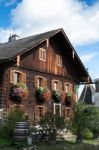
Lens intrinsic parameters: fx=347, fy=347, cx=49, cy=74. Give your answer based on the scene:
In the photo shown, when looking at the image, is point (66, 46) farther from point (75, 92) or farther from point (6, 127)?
point (6, 127)

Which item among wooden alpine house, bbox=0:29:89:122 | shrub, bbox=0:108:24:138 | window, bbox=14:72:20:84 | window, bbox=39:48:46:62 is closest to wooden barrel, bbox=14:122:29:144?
shrub, bbox=0:108:24:138

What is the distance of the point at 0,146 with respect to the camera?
1677cm

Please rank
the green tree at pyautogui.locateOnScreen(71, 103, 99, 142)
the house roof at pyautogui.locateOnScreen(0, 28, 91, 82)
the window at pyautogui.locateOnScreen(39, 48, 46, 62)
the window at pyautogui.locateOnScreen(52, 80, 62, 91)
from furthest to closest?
1. the window at pyautogui.locateOnScreen(52, 80, 62, 91)
2. the window at pyautogui.locateOnScreen(39, 48, 46, 62)
3. the house roof at pyautogui.locateOnScreen(0, 28, 91, 82)
4. the green tree at pyautogui.locateOnScreen(71, 103, 99, 142)

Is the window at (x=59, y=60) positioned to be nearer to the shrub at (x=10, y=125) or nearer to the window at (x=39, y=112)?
the window at (x=39, y=112)

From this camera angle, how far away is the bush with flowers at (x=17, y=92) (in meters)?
25.5

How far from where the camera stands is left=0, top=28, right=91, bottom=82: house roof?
25.4 meters

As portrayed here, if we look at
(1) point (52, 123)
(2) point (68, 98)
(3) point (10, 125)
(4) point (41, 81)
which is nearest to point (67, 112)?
(2) point (68, 98)

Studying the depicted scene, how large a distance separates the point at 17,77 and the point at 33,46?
268cm

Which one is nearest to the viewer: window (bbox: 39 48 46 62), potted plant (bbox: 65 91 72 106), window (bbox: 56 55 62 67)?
window (bbox: 39 48 46 62)

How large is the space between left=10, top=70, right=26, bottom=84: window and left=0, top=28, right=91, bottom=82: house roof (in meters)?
1.46

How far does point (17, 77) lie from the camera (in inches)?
1048

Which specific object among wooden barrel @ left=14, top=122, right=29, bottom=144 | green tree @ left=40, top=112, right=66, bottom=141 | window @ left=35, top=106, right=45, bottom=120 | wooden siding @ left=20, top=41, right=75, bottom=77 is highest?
wooden siding @ left=20, top=41, right=75, bottom=77

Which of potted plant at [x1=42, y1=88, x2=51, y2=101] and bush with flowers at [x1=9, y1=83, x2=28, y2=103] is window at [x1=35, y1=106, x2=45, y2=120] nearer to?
potted plant at [x1=42, y1=88, x2=51, y2=101]

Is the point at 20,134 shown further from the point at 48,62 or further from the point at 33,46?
the point at 48,62
